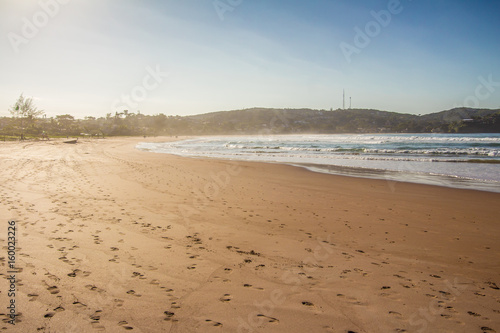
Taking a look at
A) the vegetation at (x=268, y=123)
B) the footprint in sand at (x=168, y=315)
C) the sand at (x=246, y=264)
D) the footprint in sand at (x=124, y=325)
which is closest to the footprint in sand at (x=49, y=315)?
the sand at (x=246, y=264)

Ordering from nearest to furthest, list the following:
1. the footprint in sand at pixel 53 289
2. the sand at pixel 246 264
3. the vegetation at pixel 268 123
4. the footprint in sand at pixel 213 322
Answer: the footprint in sand at pixel 213 322 → the sand at pixel 246 264 → the footprint in sand at pixel 53 289 → the vegetation at pixel 268 123

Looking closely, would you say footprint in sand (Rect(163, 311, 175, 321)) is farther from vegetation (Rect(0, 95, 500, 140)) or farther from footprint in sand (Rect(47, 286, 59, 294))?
vegetation (Rect(0, 95, 500, 140))

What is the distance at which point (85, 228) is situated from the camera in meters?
5.14

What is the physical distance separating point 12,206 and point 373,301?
7.31 metres

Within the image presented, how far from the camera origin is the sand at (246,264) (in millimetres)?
2734

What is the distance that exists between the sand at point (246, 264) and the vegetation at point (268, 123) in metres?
56.2

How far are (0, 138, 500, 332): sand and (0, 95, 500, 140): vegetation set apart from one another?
184 feet

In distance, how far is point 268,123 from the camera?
12569 cm

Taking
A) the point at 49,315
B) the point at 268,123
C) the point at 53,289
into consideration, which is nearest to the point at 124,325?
the point at 49,315

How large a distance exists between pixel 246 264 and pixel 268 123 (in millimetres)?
123608

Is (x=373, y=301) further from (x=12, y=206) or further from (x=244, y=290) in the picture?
(x=12, y=206)

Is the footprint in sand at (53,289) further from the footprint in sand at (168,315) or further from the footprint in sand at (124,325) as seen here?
the footprint in sand at (168,315)

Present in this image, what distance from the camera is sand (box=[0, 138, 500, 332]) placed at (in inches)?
108

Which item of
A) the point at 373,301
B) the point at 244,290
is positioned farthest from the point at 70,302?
the point at 373,301
